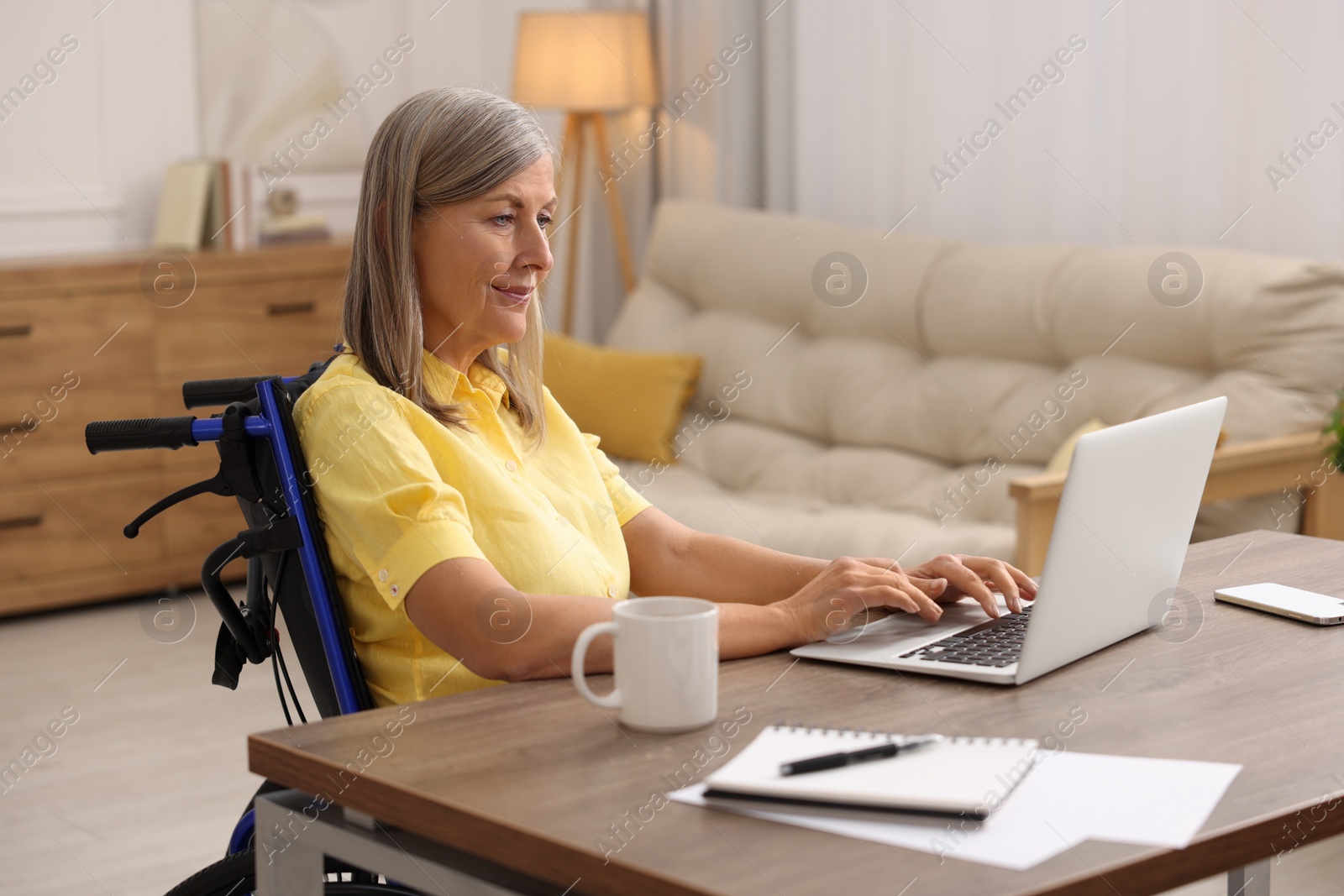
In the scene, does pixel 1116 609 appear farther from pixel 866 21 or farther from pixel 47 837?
pixel 866 21

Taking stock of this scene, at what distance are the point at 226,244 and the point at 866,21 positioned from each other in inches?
78.8

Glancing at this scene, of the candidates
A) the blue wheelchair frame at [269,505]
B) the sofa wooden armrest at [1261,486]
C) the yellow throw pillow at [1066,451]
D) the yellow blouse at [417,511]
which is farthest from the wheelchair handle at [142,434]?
the yellow throw pillow at [1066,451]

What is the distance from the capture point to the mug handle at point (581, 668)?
1122mm

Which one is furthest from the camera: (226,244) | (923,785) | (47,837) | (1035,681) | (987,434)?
(226,244)

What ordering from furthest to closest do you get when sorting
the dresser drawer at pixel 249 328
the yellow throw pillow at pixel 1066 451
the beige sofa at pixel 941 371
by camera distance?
1. the dresser drawer at pixel 249 328
2. the yellow throw pillow at pixel 1066 451
3. the beige sofa at pixel 941 371

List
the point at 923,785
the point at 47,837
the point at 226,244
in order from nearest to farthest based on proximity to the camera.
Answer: the point at 923,785, the point at 47,837, the point at 226,244

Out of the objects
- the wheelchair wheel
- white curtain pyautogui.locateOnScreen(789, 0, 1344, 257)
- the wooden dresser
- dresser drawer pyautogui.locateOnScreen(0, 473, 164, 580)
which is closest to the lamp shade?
white curtain pyautogui.locateOnScreen(789, 0, 1344, 257)

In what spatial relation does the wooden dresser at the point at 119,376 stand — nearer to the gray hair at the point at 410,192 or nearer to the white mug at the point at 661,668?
the gray hair at the point at 410,192

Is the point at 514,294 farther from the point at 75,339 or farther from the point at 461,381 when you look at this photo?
the point at 75,339

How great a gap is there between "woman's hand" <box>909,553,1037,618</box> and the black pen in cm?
38

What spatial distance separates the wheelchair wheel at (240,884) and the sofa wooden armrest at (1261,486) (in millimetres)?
1525

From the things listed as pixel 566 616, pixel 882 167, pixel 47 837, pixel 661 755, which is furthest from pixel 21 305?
pixel 661 755

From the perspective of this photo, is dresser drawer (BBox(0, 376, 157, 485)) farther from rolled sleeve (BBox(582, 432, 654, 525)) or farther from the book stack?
rolled sleeve (BBox(582, 432, 654, 525))

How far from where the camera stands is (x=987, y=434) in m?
3.31
